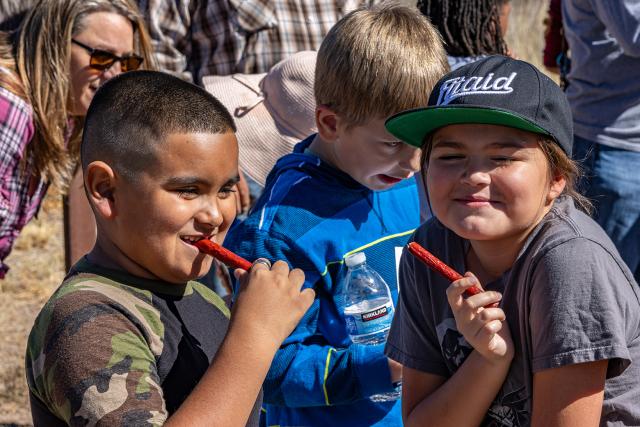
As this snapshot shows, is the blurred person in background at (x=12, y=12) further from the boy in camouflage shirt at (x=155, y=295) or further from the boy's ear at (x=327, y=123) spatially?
the boy in camouflage shirt at (x=155, y=295)

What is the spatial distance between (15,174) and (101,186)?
63.6 inches

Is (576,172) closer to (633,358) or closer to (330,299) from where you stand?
(633,358)

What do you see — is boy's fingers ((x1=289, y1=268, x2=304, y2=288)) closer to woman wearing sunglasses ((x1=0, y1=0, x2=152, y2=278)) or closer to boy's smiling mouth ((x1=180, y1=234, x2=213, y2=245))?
boy's smiling mouth ((x1=180, y1=234, x2=213, y2=245))

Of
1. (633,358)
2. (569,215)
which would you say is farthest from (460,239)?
(633,358)

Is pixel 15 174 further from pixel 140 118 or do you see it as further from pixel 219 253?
pixel 219 253

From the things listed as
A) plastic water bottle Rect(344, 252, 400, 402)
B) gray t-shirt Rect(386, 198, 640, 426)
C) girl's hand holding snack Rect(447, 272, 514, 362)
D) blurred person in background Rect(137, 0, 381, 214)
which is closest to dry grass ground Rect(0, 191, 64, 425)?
blurred person in background Rect(137, 0, 381, 214)

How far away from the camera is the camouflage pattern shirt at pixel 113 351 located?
195cm

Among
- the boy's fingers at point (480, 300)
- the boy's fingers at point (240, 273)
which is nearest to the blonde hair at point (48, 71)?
the boy's fingers at point (240, 273)

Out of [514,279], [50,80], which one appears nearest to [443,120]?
[514,279]

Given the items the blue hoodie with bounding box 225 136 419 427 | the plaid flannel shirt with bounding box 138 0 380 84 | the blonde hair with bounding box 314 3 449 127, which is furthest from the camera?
the plaid flannel shirt with bounding box 138 0 380 84

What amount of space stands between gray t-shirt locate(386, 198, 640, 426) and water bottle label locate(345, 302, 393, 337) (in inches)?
13.3

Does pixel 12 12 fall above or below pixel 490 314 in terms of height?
below

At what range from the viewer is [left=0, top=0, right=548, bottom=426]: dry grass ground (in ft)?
16.9

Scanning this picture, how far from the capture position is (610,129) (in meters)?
4.21
